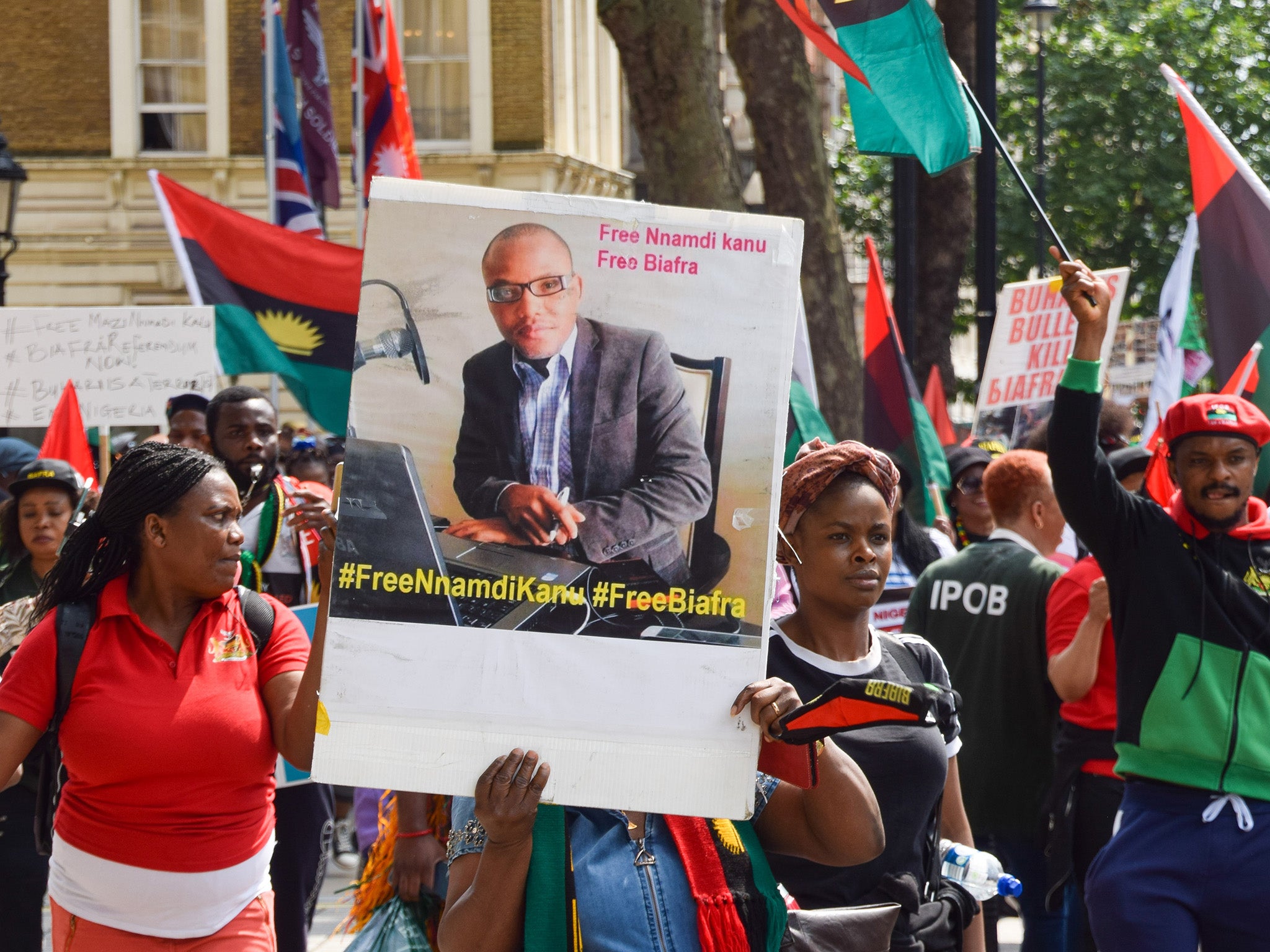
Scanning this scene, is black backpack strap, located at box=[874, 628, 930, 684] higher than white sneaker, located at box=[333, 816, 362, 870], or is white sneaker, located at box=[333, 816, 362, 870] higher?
black backpack strap, located at box=[874, 628, 930, 684]

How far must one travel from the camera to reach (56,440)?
6.34 meters

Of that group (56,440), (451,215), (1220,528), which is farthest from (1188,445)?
(56,440)

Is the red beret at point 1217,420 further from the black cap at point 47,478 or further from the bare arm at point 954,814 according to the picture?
the black cap at point 47,478

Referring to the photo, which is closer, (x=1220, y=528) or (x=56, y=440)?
(x=1220, y=528)

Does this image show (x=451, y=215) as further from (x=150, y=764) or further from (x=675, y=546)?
(x=150, y=764)

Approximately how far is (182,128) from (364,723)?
23.4m

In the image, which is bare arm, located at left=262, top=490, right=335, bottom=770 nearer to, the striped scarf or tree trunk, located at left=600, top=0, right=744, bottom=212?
the striped scarf

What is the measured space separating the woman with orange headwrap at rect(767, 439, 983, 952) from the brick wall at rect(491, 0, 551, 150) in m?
21.5

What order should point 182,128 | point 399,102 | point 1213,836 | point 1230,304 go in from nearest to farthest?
point 1213,836
point 1230,304
point 399,102
point 182,128

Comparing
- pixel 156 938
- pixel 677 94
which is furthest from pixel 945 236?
pixel 156 938

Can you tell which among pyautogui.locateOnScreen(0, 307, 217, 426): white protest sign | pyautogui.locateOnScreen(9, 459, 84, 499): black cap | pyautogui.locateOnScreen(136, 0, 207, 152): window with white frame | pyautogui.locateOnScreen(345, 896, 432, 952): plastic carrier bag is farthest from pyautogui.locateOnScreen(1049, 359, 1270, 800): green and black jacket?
pyautogui.locateOnScreen(136, 0, 207, 152): window with white frame

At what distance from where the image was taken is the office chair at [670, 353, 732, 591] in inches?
98.4

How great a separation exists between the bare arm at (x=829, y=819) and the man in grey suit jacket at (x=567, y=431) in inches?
16.7

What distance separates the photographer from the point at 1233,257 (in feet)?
18.1
